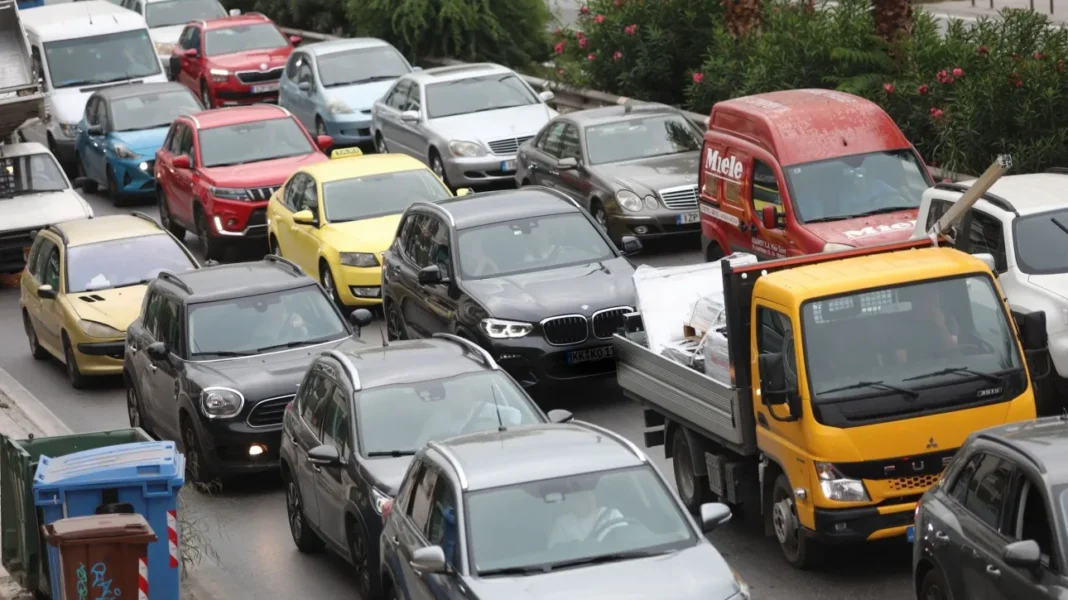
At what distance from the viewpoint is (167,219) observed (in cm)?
2680

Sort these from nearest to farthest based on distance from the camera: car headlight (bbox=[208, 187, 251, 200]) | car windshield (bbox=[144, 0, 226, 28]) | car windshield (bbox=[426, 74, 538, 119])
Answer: car headlight (bbox=[208, 187, 251, 200]) → car windshield (bbox=[426, 74, 538, 119]) → car windshield (bbox=[144, 0, 226, 28])

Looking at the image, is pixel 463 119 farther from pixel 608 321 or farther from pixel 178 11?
pixel 178 11

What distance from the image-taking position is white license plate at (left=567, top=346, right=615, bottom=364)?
1628 cm

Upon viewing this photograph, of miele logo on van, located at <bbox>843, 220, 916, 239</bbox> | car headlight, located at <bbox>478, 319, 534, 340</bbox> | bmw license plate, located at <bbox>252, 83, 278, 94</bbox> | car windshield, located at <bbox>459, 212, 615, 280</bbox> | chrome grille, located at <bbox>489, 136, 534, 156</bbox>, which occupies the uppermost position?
car windshield, located at <bbox>459, 212, 615, 280</bbox>

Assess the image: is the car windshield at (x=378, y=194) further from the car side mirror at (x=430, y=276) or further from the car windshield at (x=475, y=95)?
the car windshield at (x=475, y=95)

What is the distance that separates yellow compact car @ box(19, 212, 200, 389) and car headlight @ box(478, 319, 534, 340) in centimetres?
483

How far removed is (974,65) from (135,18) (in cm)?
1629

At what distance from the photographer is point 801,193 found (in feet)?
58.9

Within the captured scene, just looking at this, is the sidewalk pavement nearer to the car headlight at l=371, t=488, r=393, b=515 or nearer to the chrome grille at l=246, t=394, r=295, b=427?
the chrome grille at l=246, t=394, r=295, b=427

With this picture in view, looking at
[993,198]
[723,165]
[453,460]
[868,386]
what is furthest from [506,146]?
[453,460]

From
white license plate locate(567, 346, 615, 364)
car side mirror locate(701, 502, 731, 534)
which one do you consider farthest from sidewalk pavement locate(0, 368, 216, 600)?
car side mirror locate(701, 502, 731, 534)

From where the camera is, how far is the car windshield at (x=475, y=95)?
88.3ft

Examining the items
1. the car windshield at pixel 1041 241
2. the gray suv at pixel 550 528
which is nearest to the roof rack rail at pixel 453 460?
the gray suv at pixel 550 528

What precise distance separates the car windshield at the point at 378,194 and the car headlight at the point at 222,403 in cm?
611
